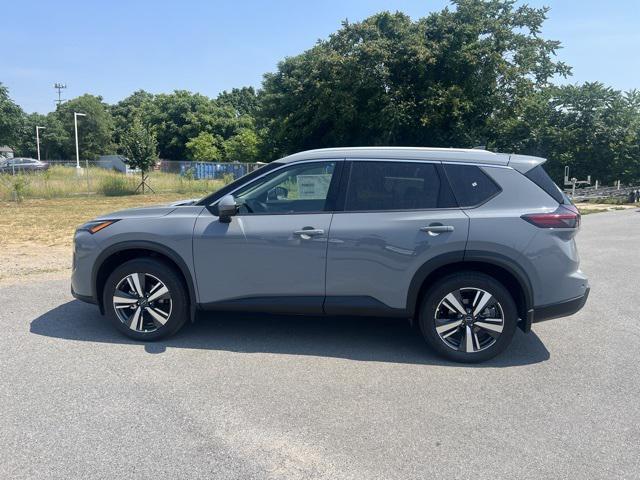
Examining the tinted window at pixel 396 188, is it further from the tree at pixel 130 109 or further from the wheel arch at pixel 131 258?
the tree at pixel 130 109

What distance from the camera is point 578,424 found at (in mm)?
3406

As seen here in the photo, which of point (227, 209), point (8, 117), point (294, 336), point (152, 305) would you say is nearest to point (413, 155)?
point (227, 209)

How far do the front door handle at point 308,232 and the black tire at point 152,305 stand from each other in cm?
121

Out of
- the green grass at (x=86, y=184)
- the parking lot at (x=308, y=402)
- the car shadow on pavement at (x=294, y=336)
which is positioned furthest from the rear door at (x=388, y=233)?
the green grass at (x=86, y=184)

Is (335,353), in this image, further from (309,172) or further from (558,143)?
(558,143)

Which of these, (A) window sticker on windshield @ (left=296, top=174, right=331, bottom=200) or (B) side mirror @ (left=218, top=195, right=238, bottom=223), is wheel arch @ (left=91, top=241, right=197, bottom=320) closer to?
(B) side mirror @ (left=218, top=195, right=238, bottom=223)

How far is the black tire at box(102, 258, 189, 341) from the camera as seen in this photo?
4672mm

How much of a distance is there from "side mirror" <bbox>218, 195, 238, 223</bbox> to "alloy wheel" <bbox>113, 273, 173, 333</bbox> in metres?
0.85

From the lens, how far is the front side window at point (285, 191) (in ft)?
15.2

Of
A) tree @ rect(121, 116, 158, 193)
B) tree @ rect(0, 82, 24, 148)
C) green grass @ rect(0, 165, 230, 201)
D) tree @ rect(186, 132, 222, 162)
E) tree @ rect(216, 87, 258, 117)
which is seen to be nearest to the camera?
green grass @ rect(0, 165, 230, 201)

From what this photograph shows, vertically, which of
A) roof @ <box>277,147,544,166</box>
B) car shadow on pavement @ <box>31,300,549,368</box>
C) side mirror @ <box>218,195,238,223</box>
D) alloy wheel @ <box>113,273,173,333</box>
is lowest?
car shadow on pavement @ <box>31,300,549,368</box>

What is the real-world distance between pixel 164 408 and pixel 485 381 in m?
2.45

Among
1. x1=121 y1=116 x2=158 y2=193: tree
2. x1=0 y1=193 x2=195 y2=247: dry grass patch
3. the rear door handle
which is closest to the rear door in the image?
the rear door handle

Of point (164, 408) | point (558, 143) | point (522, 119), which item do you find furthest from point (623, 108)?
point (164, 408)
